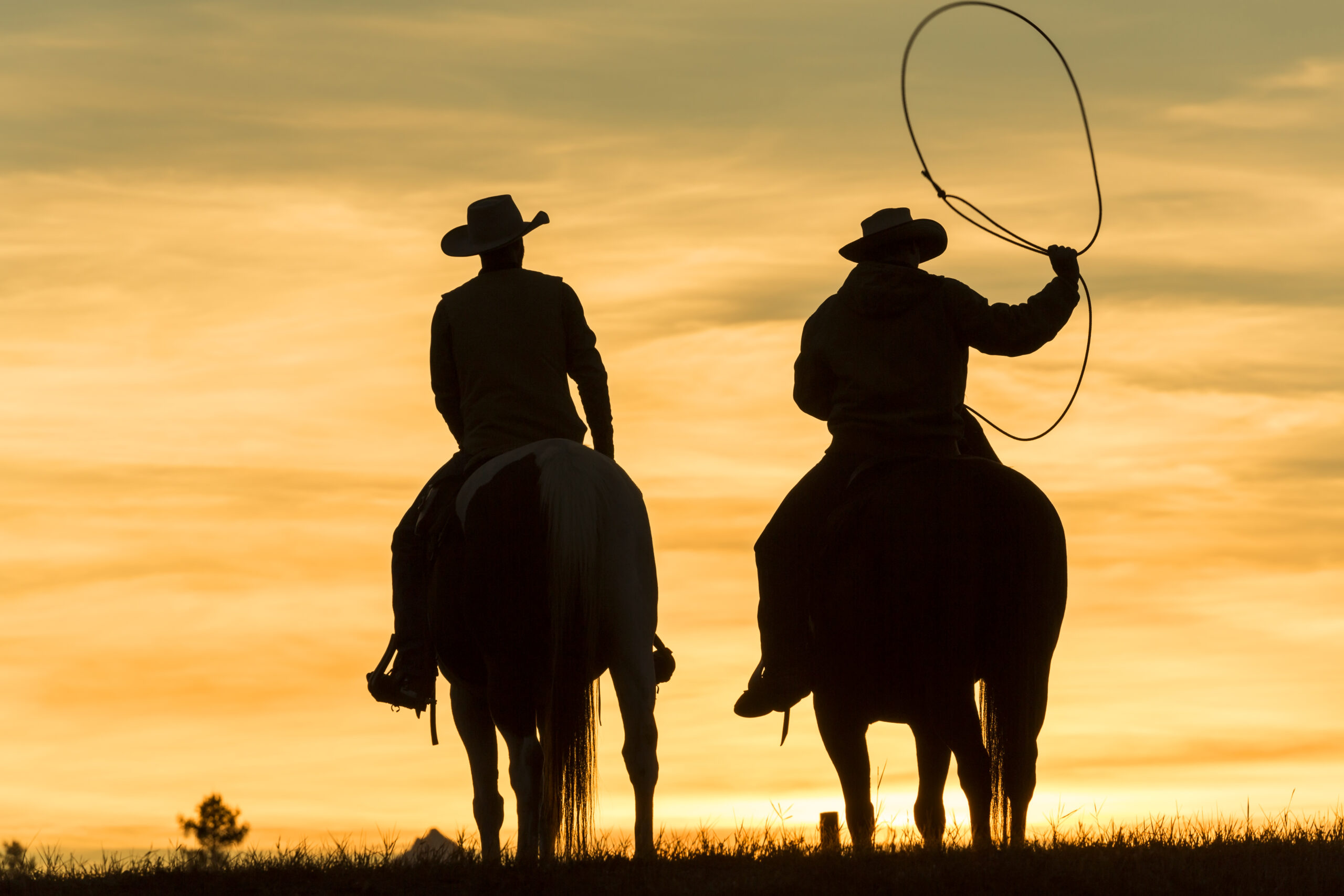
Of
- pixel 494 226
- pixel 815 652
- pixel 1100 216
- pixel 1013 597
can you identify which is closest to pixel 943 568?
pixel 1013 597

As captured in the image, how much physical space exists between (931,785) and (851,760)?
0.47 metres

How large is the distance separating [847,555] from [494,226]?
301cm

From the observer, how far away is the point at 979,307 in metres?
10.3

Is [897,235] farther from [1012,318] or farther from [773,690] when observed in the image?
[773,690]

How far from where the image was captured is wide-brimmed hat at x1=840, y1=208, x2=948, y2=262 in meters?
10.6

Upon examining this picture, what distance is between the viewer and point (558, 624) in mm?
9906

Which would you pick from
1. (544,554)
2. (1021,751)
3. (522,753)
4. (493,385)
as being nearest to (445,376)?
(493,385)

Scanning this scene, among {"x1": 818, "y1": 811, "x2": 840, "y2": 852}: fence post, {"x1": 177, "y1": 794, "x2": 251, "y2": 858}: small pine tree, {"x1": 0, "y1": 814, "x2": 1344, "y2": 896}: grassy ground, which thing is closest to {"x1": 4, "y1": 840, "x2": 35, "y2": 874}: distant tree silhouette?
{"x1": 0, "y1": 814, "x2": 1344, "y2": 896}: grassy ground

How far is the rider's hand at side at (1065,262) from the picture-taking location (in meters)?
10.4

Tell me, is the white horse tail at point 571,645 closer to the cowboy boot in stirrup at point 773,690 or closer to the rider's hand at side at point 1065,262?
the cowboy boot in stirrup at point 773,690

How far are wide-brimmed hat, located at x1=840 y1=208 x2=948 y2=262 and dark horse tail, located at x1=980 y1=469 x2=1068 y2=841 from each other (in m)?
1.49

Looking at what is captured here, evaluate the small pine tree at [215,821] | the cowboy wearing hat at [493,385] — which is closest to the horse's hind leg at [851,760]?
the cowboy wearing hat at [493,385]

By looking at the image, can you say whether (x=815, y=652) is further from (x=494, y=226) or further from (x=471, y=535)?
(x=494, y=226)

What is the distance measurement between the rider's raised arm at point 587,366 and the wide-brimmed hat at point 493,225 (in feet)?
1.55
